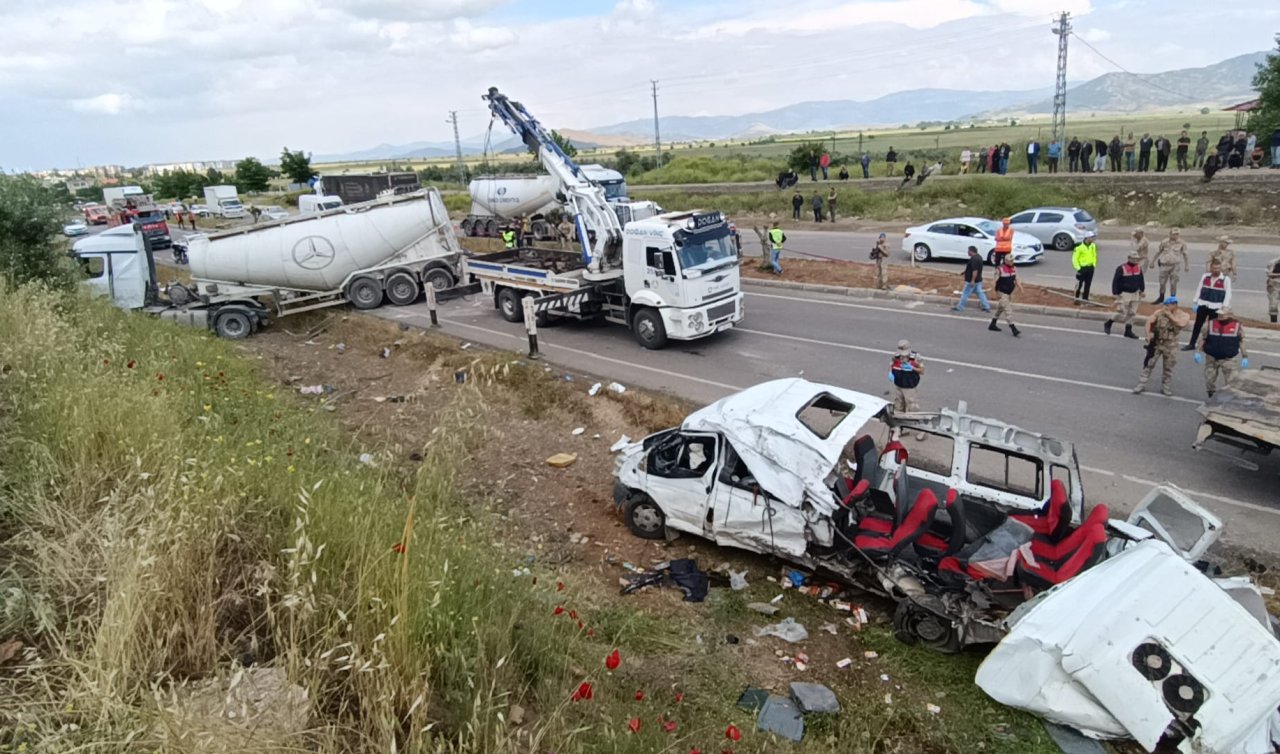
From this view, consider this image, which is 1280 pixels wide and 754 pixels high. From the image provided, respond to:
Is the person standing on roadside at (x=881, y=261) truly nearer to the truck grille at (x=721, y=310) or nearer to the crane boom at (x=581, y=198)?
the truck grille at (x=721, y=310)

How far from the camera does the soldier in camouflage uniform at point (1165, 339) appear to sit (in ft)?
33.4

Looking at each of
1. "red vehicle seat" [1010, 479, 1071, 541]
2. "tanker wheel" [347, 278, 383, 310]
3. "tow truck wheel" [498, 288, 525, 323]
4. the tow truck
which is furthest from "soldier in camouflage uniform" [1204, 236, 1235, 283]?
"tanker wheel" [347, 278, 383, 310]

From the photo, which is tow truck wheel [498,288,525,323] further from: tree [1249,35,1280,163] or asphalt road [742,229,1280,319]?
tree [1249,35,1280,163]

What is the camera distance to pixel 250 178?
247ft

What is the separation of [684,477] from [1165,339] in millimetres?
7794

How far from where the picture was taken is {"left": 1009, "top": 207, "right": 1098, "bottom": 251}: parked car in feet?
74.0

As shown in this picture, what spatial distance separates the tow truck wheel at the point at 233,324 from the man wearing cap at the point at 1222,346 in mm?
19221

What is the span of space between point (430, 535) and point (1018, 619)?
4.12m

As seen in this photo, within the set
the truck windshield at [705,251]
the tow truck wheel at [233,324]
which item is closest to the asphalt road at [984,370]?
the truck windshield at [705,251]

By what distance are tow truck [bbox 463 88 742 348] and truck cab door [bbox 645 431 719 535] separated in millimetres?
6603

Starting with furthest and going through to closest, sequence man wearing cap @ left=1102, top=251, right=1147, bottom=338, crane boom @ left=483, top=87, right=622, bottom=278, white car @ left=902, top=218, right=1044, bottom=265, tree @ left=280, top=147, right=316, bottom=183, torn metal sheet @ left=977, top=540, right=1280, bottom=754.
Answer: tree @ left=280, top=147, right=316, bottom=183 → white car @ left=902, top=218, right=1044, bottom=265 → crane boom @ left=483, top=87, right=622, bottom=278 → man wearing cap @ left=1102, top=251, right=1147, bottom=338 → torn metal sheet @ left=977, top=540, right=1280, bottom=754

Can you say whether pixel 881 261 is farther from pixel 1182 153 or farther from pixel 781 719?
pixel 1182 153

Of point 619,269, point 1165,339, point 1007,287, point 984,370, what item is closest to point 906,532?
point 1165,339

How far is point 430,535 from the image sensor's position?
4316mm
